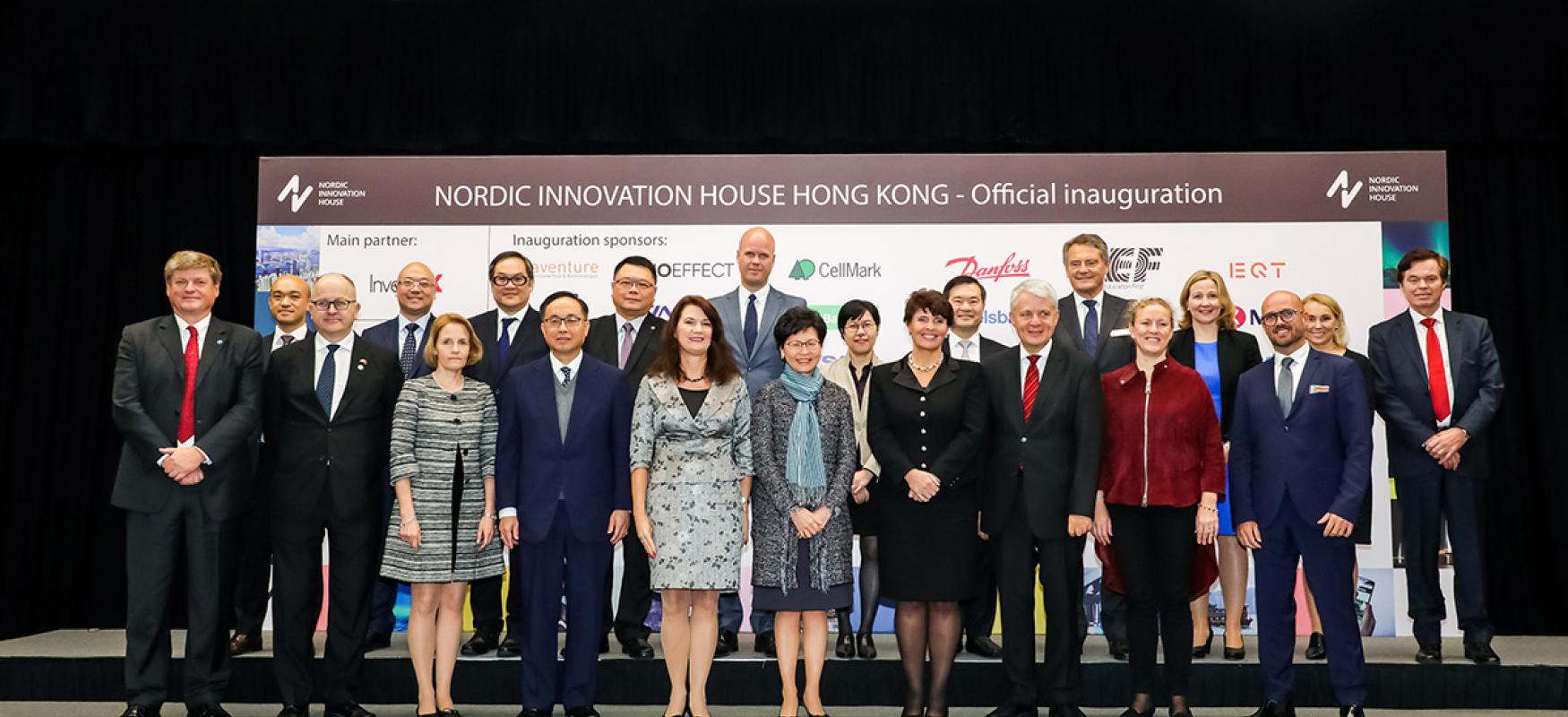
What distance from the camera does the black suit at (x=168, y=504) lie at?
4.17m

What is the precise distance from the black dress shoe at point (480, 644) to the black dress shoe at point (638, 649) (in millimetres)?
571

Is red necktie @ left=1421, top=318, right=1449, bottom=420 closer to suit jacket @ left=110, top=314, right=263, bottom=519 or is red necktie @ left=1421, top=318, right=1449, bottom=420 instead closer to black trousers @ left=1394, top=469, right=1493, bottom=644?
black trousers @ left=1394, top=469, right=1493, bottom=644

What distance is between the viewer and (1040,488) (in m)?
4.00

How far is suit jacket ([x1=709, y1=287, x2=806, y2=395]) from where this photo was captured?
520cm

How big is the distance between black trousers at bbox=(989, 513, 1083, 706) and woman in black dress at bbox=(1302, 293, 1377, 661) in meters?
0.87

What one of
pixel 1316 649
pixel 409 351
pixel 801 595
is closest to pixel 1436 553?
pixel 1316 649

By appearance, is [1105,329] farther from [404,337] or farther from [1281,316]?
[404,337]

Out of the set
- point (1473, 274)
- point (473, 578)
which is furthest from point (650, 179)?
point (1473, 274)

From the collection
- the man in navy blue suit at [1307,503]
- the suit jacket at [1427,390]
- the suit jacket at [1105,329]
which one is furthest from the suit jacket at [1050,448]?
→ the suit jacket at [1427,390]

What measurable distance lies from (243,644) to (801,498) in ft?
8.48

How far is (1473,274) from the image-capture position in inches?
243

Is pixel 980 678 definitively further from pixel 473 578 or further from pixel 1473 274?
pixel 1473 274

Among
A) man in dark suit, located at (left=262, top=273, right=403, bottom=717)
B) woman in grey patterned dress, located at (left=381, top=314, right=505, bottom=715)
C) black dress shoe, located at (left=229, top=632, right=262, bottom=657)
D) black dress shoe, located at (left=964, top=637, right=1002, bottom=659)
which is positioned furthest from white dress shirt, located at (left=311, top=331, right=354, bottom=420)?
black dress shoe, located at (left=964, top=637, right=1002, bottom=659)

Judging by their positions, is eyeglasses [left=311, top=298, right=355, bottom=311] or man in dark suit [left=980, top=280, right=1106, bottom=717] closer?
man in dark suit [left=980, top=280, right=1106, bottom=717]
